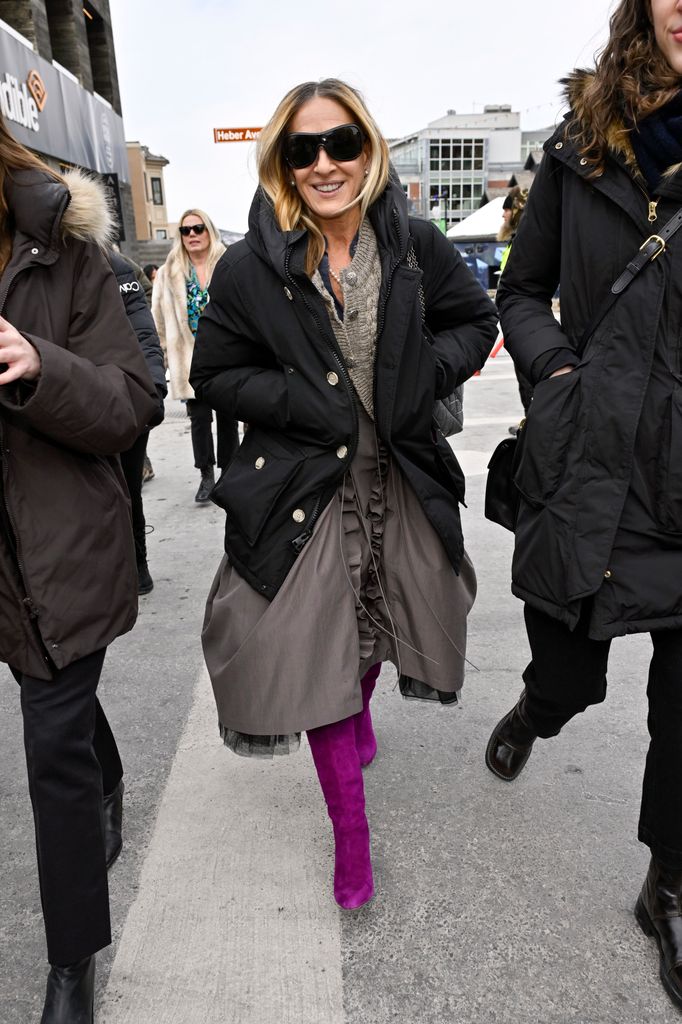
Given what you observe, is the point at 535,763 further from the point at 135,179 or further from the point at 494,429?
the point at 135,179

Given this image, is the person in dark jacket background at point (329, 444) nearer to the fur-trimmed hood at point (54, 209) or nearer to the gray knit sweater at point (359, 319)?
the gray knit sweater at point (359, 319)

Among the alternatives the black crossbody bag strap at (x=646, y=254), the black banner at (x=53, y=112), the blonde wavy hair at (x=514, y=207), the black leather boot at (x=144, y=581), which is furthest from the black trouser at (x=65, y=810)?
the black banner at (x=53, y=112)

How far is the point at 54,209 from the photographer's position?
180 cm

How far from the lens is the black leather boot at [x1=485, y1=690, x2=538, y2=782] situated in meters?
2.73

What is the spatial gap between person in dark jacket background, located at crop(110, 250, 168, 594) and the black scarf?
1.92 meters

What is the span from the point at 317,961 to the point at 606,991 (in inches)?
27.7

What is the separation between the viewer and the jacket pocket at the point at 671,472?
1.85 m

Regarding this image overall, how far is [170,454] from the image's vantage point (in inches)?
323

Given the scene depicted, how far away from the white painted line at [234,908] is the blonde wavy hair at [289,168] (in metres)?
1.72

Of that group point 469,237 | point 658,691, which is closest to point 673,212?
point 658,691

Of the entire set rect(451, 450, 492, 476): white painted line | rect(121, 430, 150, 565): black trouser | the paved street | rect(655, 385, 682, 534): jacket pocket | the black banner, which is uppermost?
the black banner

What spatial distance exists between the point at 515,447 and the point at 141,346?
1605mm

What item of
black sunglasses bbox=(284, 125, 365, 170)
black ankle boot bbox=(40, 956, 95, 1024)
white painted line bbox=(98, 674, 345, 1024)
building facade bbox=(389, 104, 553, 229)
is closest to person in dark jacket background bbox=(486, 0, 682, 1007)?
black sunglasses bbox=(284, 125, 365, 170)

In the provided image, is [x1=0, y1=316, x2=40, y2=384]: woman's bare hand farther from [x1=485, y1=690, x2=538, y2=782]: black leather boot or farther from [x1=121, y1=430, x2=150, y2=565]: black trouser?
[x1=121, y1=430, x2=150, y2=565]: black trouser
